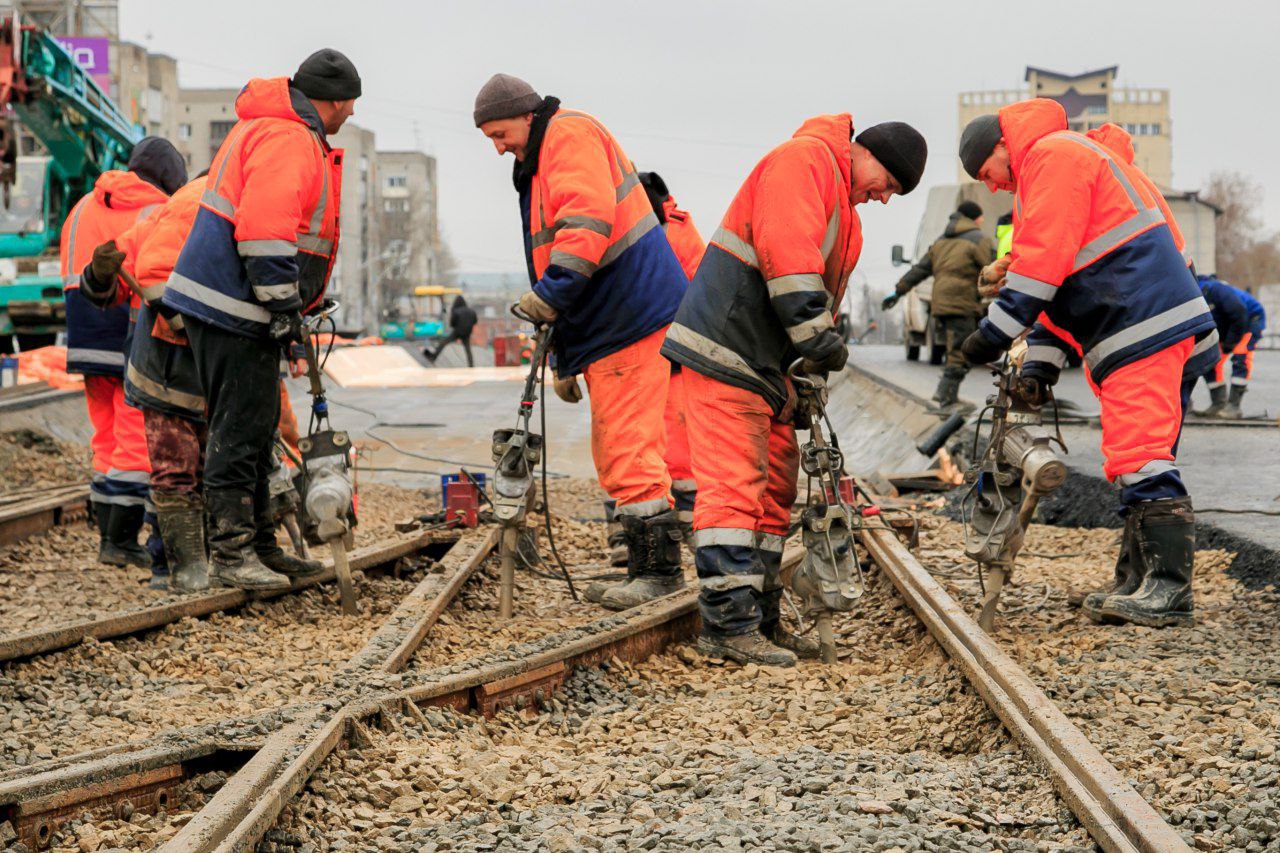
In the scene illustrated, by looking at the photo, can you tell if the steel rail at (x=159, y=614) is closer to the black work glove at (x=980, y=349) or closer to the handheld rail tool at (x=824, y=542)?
the handheld rail tool at (x=824, y=542)

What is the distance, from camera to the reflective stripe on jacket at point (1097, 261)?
5.09m

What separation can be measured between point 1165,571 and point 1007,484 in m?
0.65

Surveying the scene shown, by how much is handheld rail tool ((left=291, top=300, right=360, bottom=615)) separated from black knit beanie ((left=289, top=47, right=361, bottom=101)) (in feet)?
3.38

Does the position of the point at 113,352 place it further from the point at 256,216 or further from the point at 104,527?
the point at 256,216

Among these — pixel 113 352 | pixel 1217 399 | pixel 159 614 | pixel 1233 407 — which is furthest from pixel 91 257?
pixel 1233 407

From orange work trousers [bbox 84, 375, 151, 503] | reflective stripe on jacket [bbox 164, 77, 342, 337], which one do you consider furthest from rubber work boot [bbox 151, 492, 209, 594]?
reflective stripe on jacket [bbox 164, 77, 342, 337]

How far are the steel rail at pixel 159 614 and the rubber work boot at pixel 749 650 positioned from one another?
203cm

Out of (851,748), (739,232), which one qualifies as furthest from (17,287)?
(851,748)

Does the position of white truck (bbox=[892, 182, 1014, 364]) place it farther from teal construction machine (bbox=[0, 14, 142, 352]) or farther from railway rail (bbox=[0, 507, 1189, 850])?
railway rail (bbox=[0, 507, 1189, 850])

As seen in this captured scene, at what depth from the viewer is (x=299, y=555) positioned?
21.2ft

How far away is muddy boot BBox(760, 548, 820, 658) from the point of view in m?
5.14

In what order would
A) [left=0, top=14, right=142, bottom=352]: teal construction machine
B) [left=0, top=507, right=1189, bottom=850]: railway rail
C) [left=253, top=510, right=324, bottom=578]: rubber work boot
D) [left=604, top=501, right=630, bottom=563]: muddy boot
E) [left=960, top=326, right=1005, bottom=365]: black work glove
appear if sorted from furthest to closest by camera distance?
[left=0, top=14, right=142, bottom=352]: teal construction machine → [left=604, top=501, right=630, bottom=563]: muddy boot → [left=253, top=510, right=324, bottom=578]: rubber work boot → [left=960, top=326, right=1005, bottom=365]: black work glove → [left=0, top=507, right=1189, bottom=850]: railway rail

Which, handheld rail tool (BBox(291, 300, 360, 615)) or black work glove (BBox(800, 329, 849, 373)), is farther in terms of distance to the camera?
handheld rail tool (BBox(291, 300, 360, 615))

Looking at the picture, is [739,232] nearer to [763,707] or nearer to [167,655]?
[763,707]
